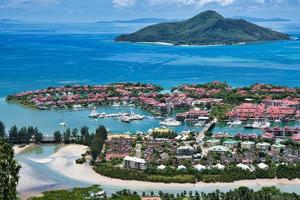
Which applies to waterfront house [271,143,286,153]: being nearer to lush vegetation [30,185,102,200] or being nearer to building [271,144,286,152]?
building [271,144,286,152]

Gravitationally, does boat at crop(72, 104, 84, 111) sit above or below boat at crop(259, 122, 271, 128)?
above

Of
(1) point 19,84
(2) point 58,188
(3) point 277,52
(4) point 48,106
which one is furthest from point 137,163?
(3) point 277,52

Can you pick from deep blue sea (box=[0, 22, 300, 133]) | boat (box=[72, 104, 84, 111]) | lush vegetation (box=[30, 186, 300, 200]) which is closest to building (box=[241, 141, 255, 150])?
lush vegetation (box=[30, 186, 300, 200])

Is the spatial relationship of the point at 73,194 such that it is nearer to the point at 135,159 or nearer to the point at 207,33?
the point at 135,159

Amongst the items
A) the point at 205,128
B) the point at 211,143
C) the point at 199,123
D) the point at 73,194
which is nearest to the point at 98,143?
the point at 211,143

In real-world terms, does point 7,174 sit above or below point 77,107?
above

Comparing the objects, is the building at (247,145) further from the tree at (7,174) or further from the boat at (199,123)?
the tree at (7,174)
